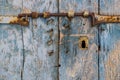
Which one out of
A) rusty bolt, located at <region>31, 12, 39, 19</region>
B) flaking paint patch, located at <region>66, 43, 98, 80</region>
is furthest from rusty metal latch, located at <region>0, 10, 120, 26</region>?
flaking paint patch, located at <region>66, 43, 98, 80</region>

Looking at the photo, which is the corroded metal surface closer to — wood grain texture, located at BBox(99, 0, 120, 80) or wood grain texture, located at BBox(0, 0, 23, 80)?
wood grain texture, located at BBox(0, 0, 23, 80)

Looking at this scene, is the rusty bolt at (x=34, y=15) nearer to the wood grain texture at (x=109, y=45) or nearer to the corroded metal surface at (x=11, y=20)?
the corroded metal surface at (x=11, y=20)

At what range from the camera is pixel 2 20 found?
1336mm

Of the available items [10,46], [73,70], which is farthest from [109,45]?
[10,46]

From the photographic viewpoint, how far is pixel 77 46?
137 centimetres

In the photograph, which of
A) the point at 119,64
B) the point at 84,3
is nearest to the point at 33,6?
the point at 84,3

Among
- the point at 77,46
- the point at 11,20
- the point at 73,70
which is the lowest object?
the point at 73,70

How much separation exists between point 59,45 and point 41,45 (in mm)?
76

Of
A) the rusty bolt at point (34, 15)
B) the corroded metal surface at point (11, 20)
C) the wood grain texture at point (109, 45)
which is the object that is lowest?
the wood grain texture at point (109, 45)

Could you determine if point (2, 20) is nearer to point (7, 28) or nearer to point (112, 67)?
point (7, 28)

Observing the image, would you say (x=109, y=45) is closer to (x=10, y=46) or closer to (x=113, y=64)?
(x=113, y=64)

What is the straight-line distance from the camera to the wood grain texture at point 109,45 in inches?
53.6

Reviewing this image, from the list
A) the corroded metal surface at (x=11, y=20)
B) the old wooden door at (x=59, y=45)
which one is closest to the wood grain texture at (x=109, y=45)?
the old wooden door at (x=59, y=45)

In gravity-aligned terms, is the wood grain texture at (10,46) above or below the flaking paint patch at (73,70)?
above
